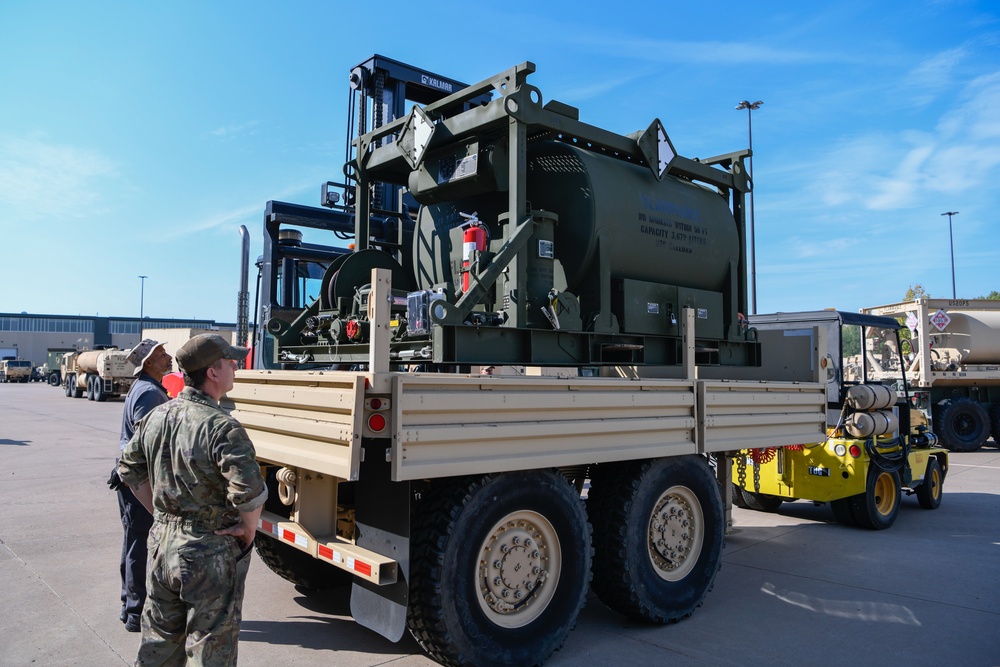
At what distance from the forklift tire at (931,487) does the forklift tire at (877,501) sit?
1119 mm

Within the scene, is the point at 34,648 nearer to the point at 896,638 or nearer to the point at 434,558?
the point at 434,558

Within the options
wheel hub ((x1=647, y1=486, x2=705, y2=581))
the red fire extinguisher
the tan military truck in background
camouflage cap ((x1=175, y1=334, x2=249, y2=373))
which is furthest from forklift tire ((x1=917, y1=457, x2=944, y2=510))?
the tan military truck in background

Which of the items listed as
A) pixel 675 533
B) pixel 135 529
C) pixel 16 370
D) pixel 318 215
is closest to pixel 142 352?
pixel 135 529

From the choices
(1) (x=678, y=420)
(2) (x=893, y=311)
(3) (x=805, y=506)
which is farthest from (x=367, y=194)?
(2) (x=893, y=311)

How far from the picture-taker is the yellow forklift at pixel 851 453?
778 cm

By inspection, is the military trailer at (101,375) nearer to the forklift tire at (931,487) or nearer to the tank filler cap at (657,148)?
the tank filler cap at (657,148)

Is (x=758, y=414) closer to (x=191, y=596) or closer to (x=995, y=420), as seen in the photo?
(x=191, y=596)

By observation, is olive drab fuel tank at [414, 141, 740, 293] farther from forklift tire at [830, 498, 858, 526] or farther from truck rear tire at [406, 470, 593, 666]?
forklift tire at [830, 498, 858, 526]

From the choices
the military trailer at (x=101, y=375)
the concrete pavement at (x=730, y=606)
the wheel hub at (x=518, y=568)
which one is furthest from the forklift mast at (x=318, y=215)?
the military trailer at (x=101, y=375)

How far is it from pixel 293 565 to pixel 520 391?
266 centimetres

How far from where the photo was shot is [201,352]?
2975mm

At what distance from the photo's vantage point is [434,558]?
361cm

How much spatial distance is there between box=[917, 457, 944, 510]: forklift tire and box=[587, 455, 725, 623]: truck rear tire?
5.40 meters

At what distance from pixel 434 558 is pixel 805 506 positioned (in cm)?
762
